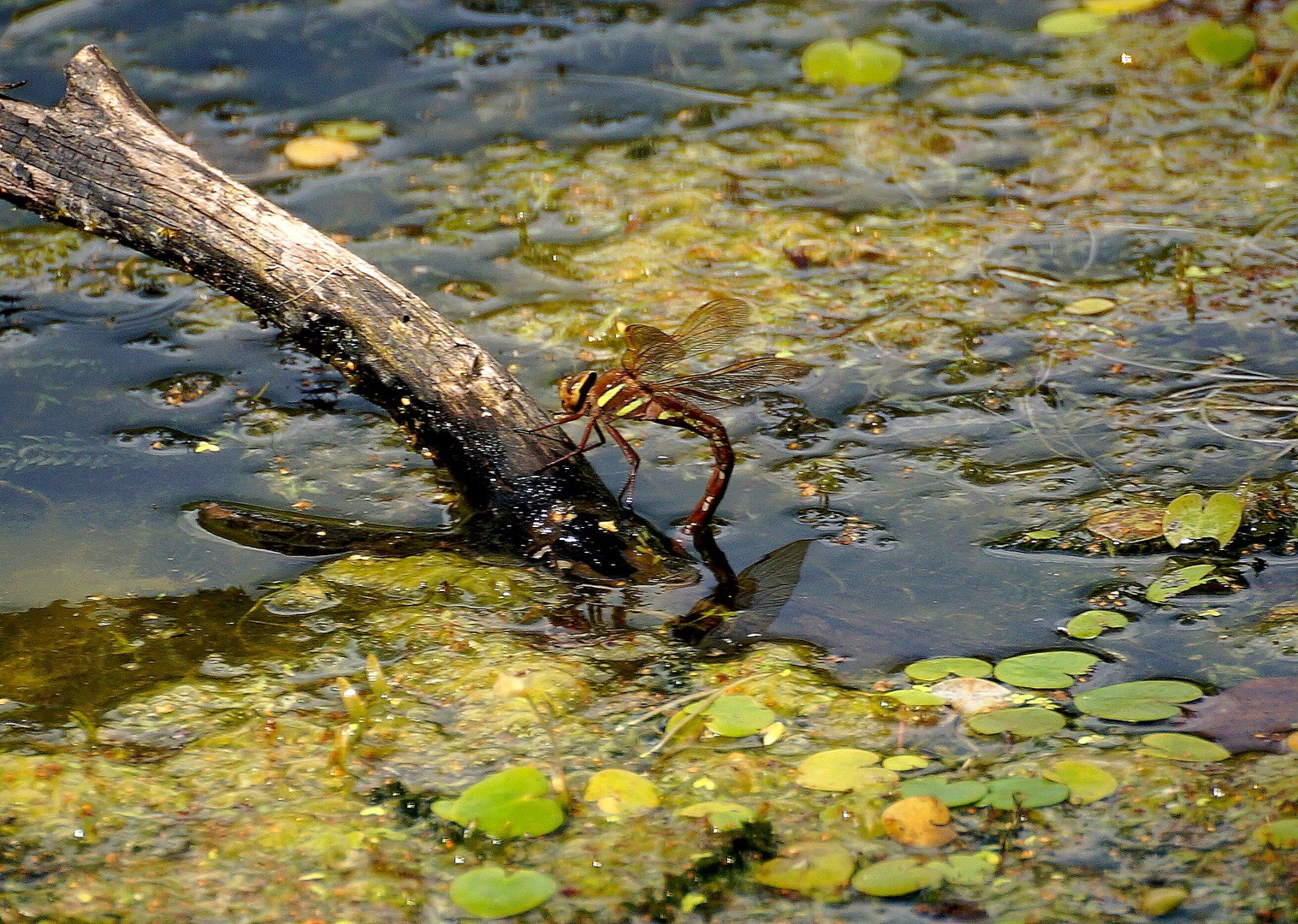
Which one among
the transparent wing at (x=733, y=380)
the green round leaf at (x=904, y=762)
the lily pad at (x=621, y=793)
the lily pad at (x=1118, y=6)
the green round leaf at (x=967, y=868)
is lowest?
the green round leaf at (x=967, y=868)

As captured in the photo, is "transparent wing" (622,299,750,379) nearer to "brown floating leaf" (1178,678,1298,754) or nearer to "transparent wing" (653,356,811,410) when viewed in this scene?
"transparent wing" (653,356,811,410)

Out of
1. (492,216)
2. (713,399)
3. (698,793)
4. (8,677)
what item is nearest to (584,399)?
(713,399)

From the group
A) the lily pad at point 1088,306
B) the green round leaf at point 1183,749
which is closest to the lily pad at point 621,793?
the green round leaf at point 1183,749

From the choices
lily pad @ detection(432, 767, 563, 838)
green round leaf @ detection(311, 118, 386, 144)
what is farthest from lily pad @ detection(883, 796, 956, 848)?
green round leaf @ detection(311, 118, 386, 144)

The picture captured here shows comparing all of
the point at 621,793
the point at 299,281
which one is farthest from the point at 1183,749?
the point at 299,281

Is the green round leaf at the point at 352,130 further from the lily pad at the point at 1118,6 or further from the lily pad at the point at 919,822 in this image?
the lily pad at the point at 919,822

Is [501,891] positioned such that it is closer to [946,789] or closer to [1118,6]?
[946,789]
